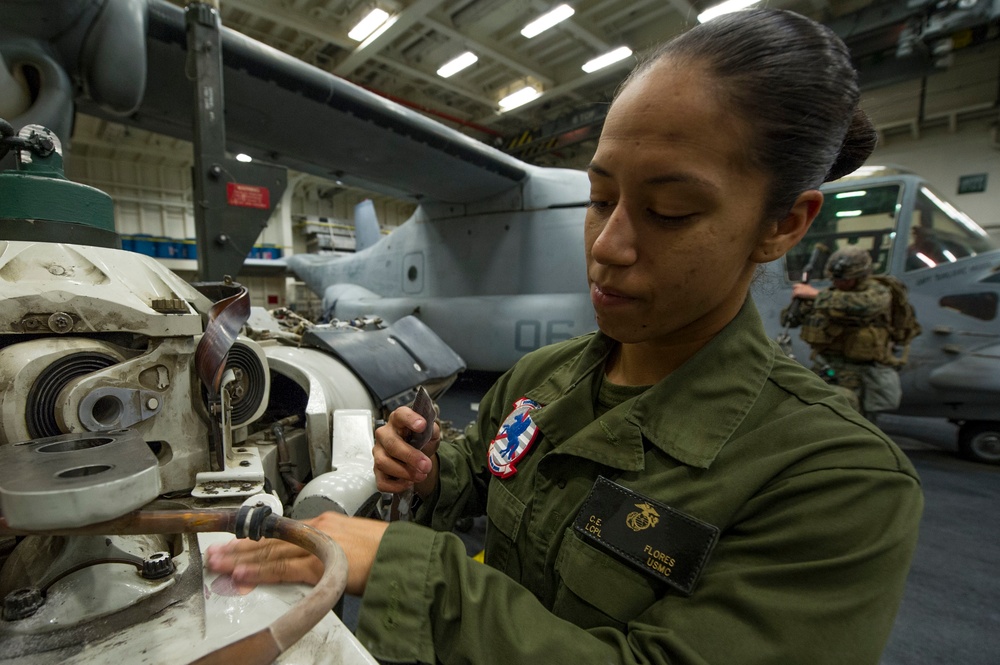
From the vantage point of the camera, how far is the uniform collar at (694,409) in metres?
0.63

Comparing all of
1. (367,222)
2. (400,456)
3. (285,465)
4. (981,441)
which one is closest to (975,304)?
(981,441)

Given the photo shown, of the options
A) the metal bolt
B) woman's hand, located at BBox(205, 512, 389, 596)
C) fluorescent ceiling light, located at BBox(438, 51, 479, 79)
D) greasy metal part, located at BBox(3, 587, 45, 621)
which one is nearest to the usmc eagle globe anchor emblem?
woman's hand, located at BBox(205, 512, 389, 596)

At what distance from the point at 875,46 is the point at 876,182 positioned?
2.47 m

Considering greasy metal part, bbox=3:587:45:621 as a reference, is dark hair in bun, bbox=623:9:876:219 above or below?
above

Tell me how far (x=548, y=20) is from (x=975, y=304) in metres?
5.10

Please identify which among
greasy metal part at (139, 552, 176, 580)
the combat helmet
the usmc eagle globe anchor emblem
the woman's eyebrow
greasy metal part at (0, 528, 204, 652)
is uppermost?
the combat helmet

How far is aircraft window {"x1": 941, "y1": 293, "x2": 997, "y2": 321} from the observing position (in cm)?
319

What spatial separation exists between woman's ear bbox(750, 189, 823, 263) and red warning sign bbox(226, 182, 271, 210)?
235 centimetres

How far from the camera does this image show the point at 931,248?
3.50 m

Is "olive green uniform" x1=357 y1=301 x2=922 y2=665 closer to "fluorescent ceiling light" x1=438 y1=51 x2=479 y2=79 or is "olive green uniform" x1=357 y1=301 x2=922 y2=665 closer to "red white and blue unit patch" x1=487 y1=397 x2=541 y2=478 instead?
"red white and blue unit patch" x1=487 y1=397 x2=541 y2=478

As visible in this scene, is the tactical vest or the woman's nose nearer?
the woman's nose

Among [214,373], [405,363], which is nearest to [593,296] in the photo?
[214,373]

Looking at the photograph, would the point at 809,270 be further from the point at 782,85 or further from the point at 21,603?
the point at 21,603

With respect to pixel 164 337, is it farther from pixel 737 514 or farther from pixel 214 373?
pixel 737 514
